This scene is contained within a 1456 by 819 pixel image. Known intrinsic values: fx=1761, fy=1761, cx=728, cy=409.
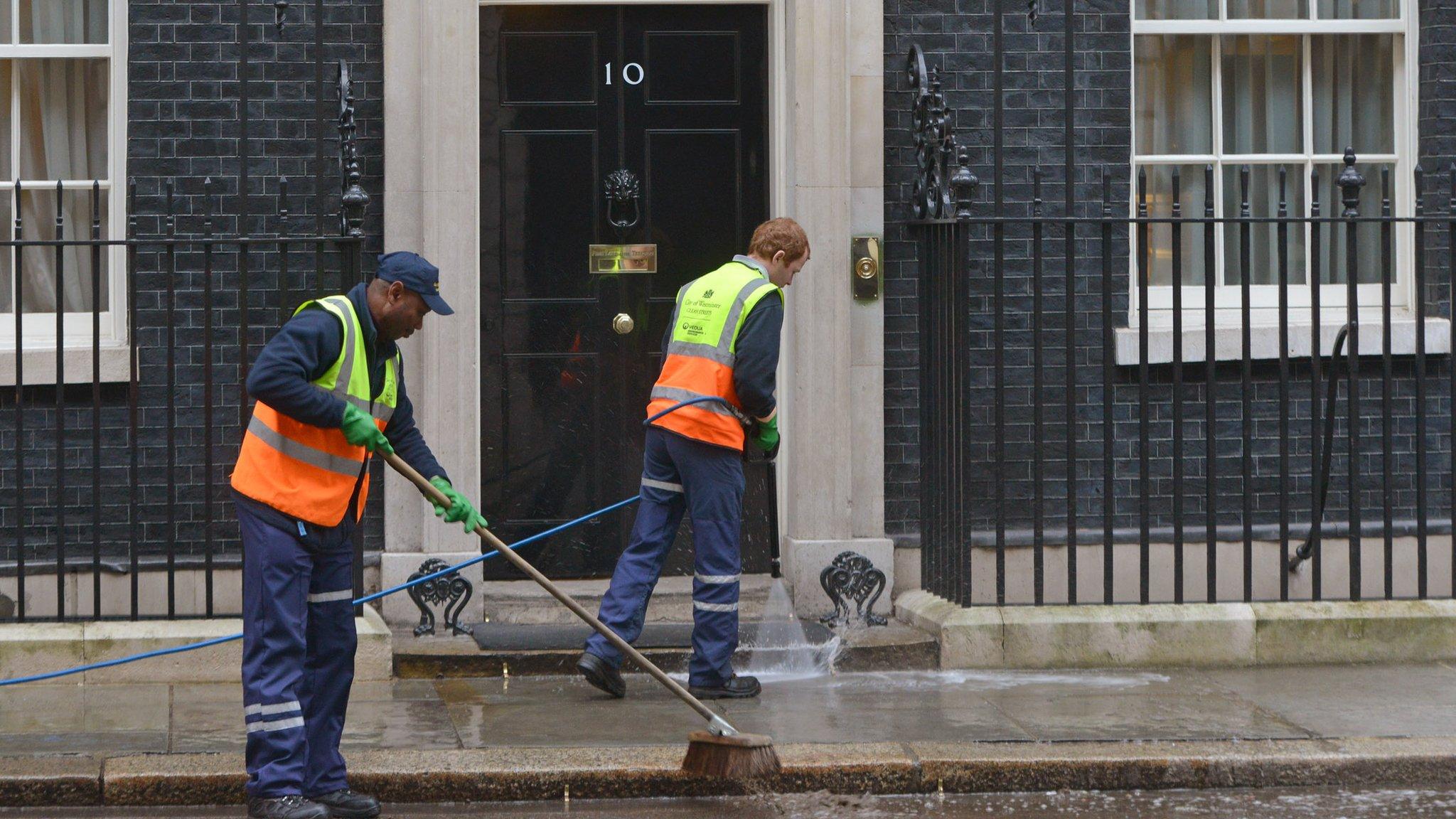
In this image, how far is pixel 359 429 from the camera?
517 centimetres

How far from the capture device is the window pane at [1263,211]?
8.80m

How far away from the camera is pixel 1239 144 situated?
887 cm

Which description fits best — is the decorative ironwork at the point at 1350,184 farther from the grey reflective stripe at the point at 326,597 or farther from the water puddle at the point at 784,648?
the grey reflective stripe at the point at 326,597

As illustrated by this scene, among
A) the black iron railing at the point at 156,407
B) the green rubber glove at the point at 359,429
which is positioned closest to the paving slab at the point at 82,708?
the black iron railing at the point at 156,407

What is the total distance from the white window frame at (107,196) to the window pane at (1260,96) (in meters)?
5.34

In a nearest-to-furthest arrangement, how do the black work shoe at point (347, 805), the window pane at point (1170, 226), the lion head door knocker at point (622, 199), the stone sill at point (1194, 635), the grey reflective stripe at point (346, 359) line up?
the grey reflective stripe at point (346, 359)
the black work shoe at point (347, 805)
the stone sill at point (1194, 635)
the lion head door knocker at point (622, 199)
the window pane at point (1170, 226)

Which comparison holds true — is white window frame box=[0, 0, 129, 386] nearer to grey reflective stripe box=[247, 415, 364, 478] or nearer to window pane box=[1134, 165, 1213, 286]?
grey reflective stripe box=[247, 415, 364, 478]

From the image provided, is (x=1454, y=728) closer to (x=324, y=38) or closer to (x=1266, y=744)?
(x=1266, y=744)

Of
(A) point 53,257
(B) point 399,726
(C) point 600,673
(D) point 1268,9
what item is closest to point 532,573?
(B) point 399,726

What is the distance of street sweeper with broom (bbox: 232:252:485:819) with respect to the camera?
5203 millimetres

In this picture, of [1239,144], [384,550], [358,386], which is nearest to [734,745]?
[358,386]

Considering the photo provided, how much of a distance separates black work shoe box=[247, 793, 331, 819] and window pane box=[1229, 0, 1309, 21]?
6078 millimetres

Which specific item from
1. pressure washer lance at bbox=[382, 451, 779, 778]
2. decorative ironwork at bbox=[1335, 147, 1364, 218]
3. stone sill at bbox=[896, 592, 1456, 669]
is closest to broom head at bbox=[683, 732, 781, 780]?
pressure washer lance at bbox=[382, 451, 779, 778]

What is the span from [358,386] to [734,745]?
1641 millimetres
